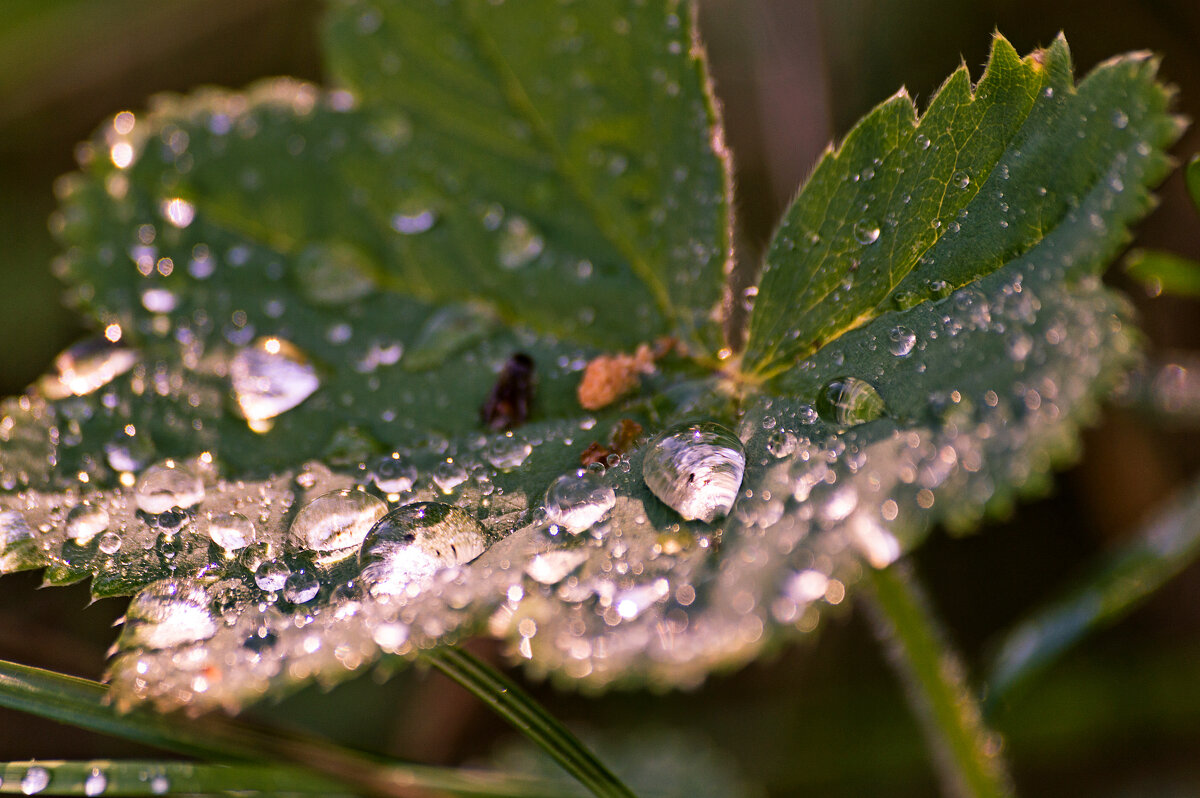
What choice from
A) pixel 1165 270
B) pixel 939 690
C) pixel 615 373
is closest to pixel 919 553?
pixel 939 690

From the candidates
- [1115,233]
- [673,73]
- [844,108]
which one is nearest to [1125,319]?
[1115,233]

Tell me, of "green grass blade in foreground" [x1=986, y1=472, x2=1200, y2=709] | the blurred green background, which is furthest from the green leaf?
the blurred green background

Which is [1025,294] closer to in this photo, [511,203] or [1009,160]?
[1009,160]

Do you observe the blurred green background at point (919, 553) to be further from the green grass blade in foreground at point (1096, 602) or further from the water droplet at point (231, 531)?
the water droplet at point (231, 531)

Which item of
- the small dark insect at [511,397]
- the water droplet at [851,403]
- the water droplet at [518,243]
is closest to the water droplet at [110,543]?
the small dark insect at [511,397]

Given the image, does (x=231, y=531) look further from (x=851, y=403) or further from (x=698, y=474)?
(x=851, y=403)

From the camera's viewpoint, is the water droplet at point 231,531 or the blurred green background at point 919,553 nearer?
the water droplet at point 231,531
